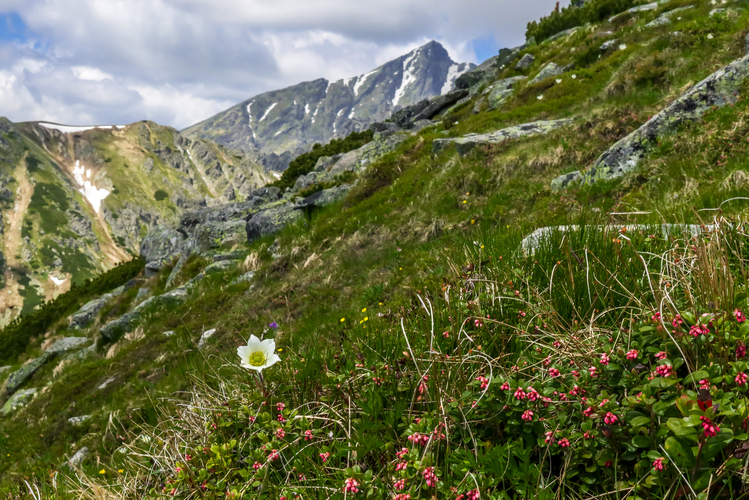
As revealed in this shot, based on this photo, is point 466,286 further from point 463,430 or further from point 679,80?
point 679,80

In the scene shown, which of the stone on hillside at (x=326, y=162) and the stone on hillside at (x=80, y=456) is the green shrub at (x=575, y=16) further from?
the stone on hillside at (x=80, y=456)

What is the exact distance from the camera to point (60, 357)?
14867mm

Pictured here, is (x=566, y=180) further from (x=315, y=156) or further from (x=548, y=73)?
(x=315, y=156)

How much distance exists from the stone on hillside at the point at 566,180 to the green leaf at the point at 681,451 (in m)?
7.98

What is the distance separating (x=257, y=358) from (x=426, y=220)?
7.87 meters

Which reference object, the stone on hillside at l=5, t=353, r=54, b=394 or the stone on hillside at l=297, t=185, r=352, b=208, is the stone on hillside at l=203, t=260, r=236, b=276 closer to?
the stone on hillside at l=297, t=185, r=352, b=208

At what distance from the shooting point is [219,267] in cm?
1416

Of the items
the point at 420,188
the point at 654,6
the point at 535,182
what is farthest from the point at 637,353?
the point at 654,6

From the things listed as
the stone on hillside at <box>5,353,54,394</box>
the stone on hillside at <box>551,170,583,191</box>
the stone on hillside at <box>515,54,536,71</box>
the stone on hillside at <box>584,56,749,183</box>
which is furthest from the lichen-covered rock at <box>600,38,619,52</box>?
the stone on hillside at <box>5,353,54,394</box>

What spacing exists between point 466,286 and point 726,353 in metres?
1.83

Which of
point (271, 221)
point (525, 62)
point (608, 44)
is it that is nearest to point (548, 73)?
point (608, 44)

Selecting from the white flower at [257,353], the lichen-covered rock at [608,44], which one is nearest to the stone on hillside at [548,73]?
the lichen-covered rock at [608,44]

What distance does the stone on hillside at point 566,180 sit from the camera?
8281mm

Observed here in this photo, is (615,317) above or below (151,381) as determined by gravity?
above
